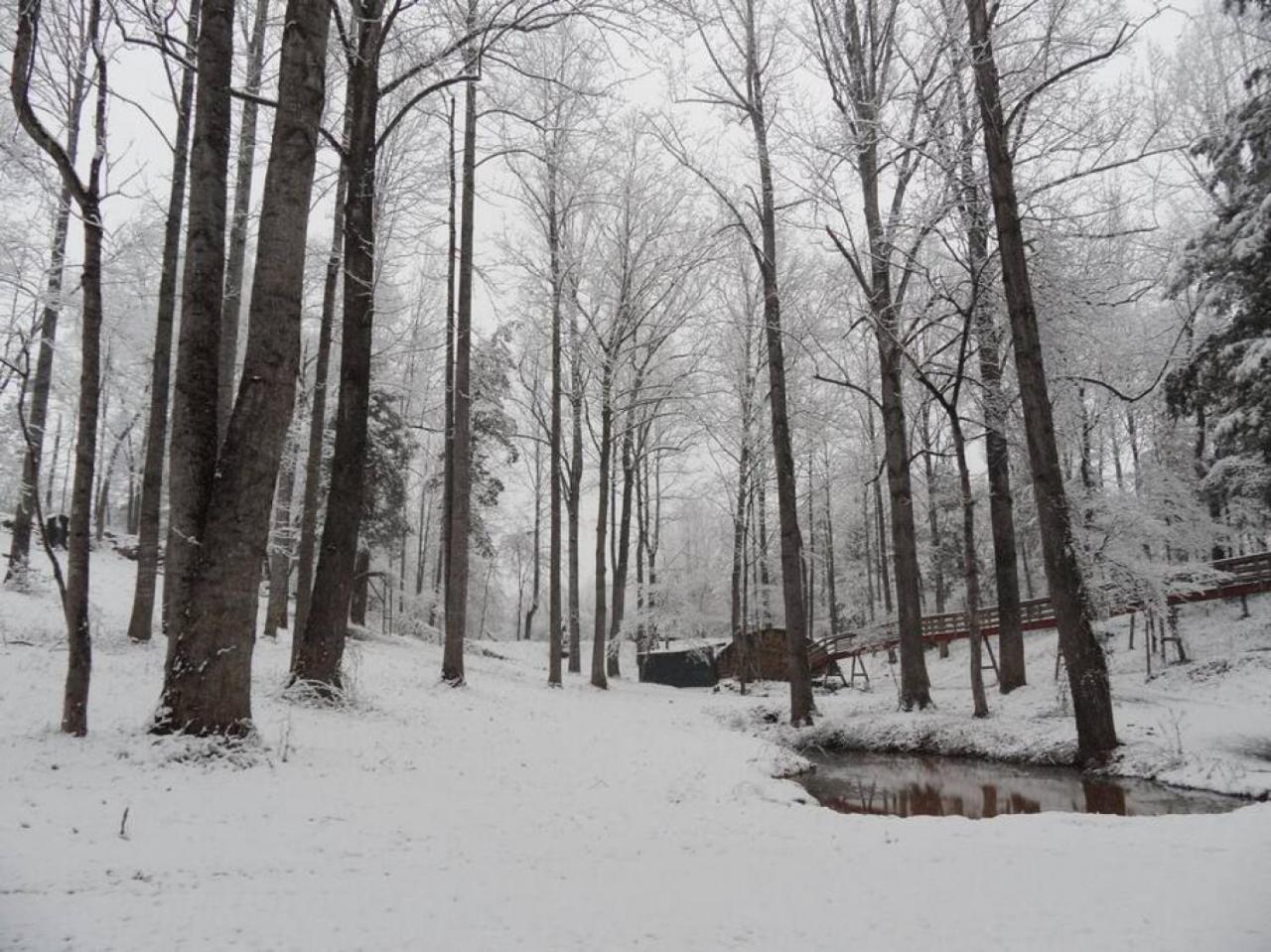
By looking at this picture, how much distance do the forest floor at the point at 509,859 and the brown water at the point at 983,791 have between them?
1748 millimetres

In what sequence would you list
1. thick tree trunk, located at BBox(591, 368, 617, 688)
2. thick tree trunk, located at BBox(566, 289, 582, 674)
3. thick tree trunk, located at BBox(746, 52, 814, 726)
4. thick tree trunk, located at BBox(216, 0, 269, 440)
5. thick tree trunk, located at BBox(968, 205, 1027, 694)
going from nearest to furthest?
thick tree trunk, located at BBox(216, 0, 269, 440) < thick tree trunk, located at BBox(746, 52, 814, 726) < thick tree trunk, located at BBox(968, 205, 1027, 694) < thick tree trunk, located at BBox(591, 368, 617, 688) < thick tree trunk, located at BBox(566, 289, 582, 674)

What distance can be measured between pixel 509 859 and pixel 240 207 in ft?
37.8

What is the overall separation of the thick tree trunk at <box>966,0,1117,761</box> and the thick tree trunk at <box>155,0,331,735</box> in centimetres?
694

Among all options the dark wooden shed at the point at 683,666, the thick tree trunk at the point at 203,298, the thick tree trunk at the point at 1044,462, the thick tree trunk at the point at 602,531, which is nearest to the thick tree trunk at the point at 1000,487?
the thick tree trunk at the point at 1044,462

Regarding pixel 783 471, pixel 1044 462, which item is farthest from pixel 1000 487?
pixel 1044 462

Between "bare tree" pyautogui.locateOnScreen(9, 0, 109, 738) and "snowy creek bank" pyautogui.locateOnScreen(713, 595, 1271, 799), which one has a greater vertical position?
"bare tree" pyautogui.locateOnScreen(9, 0, 109, 738)

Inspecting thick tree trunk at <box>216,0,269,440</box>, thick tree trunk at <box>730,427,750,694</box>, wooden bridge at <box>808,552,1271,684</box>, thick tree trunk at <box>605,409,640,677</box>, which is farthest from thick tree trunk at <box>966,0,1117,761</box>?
thick tree trunk at <box>605,409,640,677</box>

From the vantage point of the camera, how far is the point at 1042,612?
19.4m

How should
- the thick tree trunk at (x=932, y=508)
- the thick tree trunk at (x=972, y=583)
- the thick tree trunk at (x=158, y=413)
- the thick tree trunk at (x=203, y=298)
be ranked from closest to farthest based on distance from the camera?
1. the thick tree trunk at (x=203, y=298)
2. the thick tree trunk at (x=158, y=413)
3. the thick tree trunk at (x=972, y=583)
4. the thick tree trunk at (x=932, y=508)

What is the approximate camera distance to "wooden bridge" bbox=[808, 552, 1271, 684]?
14.2 m

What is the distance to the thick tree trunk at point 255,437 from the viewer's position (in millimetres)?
4918

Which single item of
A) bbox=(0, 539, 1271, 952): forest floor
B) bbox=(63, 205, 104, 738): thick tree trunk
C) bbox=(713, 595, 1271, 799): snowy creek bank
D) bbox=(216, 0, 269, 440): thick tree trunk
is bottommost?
bbox=(713, 595, 1271, 799): snowy creek bank

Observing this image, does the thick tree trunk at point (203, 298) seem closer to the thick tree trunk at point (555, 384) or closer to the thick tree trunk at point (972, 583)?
the thick tree trunk at point (972, 583)

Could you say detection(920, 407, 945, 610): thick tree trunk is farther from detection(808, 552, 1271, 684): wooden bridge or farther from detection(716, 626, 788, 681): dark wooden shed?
detection(716, 626, 788, 681): dark wooden shed
